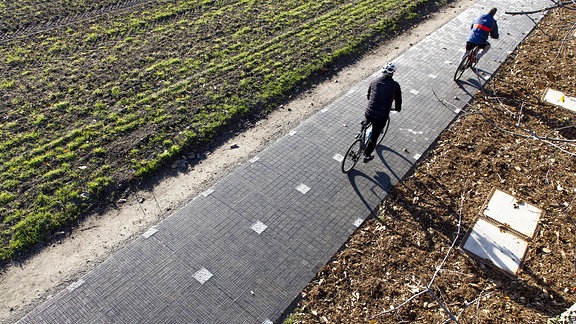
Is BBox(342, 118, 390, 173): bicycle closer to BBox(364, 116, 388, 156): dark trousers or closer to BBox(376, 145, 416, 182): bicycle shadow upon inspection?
BBox(364, 116, 388, 156): dark trousers

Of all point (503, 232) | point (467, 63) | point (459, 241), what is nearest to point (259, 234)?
point (459, 241)

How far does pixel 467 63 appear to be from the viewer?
419 inches

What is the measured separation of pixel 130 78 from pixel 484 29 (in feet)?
30.4

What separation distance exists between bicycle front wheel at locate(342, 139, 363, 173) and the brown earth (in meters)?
0.96

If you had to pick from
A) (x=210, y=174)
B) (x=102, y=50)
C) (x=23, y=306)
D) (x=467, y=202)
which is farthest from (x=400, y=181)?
(x=102, y=50)

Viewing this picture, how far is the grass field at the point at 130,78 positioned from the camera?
7.45 metres

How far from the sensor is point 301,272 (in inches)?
239

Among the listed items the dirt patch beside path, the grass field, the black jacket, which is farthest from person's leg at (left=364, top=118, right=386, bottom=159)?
the grass field

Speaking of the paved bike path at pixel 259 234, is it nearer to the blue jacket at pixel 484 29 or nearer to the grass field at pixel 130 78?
the grass field at pixel 130 78

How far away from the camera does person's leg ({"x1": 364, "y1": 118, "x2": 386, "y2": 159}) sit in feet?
23.7

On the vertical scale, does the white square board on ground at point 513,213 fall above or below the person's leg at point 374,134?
below

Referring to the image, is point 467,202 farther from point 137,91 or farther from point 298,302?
point 137,91

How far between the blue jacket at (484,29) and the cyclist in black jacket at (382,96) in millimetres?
4460

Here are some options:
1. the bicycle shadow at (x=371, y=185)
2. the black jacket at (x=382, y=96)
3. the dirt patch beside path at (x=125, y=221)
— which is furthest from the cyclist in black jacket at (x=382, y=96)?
the dirt patch beside path at (x=125, y=221)
